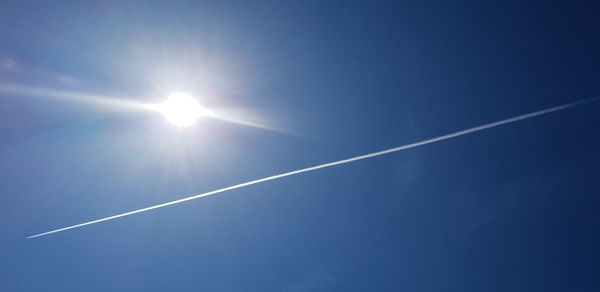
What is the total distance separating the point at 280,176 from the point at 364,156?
8.71 feet

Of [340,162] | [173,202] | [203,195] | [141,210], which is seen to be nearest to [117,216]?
[141,210]

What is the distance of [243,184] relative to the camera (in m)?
10.4

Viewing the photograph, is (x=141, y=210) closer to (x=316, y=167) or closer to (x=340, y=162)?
(x=316, y=167)

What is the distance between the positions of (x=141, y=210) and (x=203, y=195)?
205 cm

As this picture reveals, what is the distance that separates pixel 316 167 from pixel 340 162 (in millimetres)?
753

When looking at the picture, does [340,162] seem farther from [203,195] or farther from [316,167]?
[203,195]

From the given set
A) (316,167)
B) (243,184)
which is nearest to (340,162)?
(316,167)

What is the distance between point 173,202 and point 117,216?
1.82 metres

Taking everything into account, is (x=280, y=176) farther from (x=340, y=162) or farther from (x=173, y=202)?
(x=173, y=202)

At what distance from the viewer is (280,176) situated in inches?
406

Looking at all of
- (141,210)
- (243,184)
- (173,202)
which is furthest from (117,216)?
(243,184)

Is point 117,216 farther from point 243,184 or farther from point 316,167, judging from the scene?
point 316,167

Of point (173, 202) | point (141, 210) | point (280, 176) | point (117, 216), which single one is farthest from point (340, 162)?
point (117, 216)

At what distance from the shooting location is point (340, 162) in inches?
404
